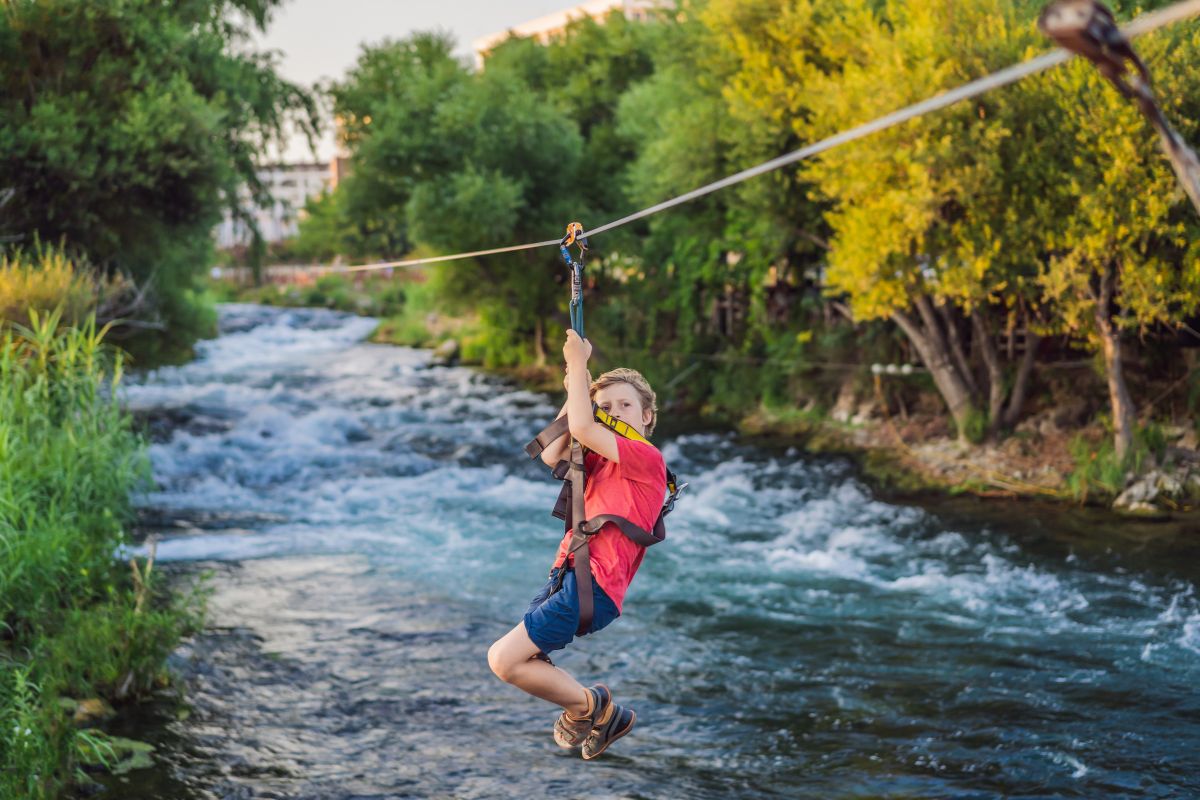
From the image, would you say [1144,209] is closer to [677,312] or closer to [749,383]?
[749,383]

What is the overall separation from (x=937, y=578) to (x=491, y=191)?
1615 cm

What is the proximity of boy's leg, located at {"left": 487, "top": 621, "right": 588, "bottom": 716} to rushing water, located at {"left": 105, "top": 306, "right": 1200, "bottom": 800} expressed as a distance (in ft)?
11.8

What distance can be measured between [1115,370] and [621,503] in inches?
495

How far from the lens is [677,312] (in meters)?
28.0

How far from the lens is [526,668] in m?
5.13

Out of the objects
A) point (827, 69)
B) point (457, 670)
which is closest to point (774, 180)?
point (827, 69)

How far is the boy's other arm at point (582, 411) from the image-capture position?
4941 millimetres

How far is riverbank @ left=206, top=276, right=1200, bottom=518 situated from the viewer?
16031mm

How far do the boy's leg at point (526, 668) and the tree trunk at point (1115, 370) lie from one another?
484 inches

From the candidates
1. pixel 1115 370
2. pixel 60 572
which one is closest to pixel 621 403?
pixel 60 572

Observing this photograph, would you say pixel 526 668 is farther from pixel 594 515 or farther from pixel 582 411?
pixel 582 411

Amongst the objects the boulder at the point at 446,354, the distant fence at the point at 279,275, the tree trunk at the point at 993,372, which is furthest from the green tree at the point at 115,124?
Result: the distant fence at the point at 279,275

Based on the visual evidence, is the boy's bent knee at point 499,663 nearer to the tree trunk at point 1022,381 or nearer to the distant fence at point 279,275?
the tree trunk at point 1022,381

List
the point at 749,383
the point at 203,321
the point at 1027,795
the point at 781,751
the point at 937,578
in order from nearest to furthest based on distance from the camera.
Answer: the point at 1027,795
the point at 781,751
the point at 937,578
the point at 203,321
the point at 749,383
